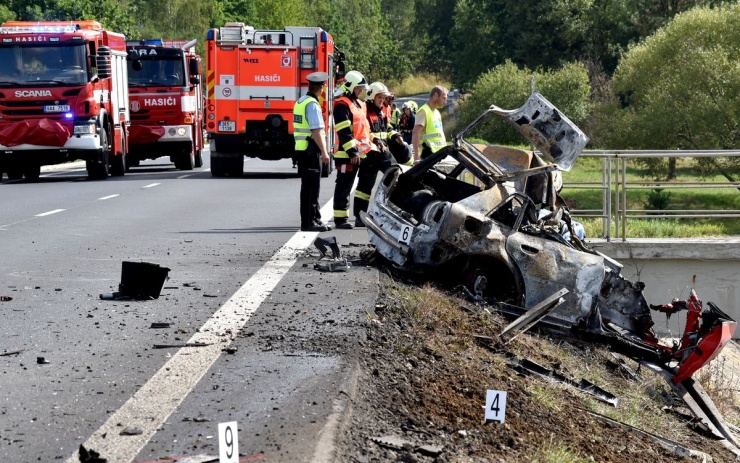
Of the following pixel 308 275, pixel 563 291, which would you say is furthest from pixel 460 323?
pixel 308 275

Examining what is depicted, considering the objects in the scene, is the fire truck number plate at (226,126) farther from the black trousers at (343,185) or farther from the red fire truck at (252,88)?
the black trousers at (343,185)

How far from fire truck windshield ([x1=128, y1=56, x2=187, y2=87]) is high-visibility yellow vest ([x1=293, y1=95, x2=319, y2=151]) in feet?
49.9

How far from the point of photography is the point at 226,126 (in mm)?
23969

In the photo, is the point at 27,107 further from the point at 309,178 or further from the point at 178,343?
the point at 178,343

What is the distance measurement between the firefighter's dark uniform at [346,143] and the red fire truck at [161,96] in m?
14.6

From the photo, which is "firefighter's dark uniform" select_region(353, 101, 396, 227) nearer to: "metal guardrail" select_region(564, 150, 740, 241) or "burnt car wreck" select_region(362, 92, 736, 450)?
"metal guardrail" select_region(564, 150, 740, 241)

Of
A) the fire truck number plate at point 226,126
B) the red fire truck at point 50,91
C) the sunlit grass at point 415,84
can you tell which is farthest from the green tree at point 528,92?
the sunlit grass at point 415,84

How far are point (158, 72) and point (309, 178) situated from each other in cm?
1597

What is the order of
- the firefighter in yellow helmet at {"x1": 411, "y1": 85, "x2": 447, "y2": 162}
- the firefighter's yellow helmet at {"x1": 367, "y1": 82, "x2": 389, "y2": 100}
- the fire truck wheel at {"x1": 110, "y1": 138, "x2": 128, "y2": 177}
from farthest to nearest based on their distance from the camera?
the fire truck wheel at {"x1": 110, "y1": 138, "x2": 128, "y2": 177}
the firefighter's yellow helmet at {"x1": 367, "y1": 82, "x2": 389, "y2": 100}
the firefighter in yellow helmet at {"x1": 411, "y1": 85, "x2": 447, "y2": 162}

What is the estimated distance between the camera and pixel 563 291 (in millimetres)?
8734

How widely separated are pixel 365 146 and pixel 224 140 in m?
11.5

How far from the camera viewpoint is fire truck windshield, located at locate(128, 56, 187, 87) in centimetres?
2742

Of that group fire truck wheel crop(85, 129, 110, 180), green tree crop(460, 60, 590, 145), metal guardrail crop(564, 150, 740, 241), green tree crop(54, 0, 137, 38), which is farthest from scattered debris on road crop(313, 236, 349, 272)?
green tree crop(460, 60, 590, 145)

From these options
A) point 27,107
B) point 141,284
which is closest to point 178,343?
point 141,284
